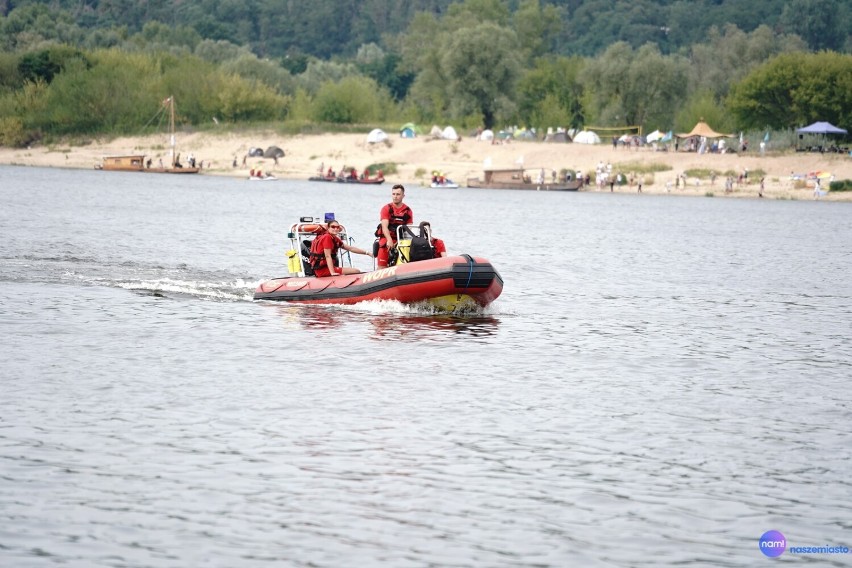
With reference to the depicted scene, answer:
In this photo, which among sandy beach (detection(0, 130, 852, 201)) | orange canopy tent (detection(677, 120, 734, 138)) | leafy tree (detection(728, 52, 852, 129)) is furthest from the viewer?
orange canopy tent (detection(677, 120, 734, 138))

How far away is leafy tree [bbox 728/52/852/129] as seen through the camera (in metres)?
90.2

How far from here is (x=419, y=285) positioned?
22047 millimetres

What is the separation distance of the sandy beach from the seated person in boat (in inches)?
2371

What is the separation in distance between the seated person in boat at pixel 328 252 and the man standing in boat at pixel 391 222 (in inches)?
11.6

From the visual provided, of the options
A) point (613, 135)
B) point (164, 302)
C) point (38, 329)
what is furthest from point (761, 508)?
point (613, 135)

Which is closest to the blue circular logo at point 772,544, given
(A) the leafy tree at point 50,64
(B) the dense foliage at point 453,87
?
(B) the dense foliage at point 453,87

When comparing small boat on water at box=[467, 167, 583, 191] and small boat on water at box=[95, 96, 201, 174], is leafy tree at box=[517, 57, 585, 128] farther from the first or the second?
small boat on water at box=[95, 96, 201, 174]

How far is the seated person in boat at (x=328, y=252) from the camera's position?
2328 cm

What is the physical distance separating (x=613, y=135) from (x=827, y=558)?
92897 millimetres

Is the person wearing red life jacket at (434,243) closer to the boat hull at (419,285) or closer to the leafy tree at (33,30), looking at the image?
the boat hull at (419,285)

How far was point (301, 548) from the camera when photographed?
442 inches

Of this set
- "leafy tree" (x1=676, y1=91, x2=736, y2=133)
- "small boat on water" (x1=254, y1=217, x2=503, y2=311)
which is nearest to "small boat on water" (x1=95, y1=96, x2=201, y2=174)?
"leafy tree" (x1=676, y1=91, x2=736, y2=133)
